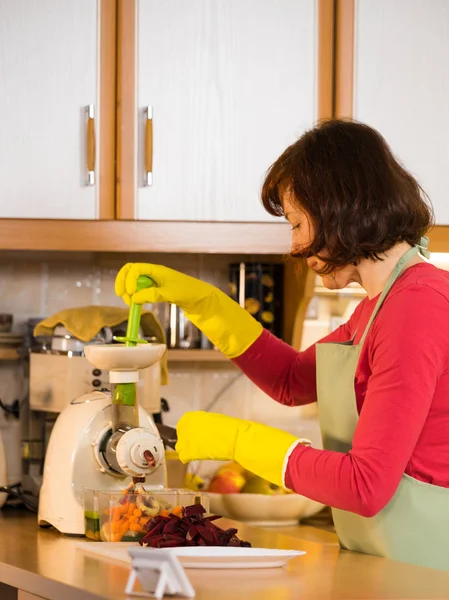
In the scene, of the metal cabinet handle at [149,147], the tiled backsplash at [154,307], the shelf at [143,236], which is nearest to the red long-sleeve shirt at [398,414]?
the shelf at [143,236]

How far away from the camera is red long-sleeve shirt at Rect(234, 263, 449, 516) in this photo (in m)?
1.31

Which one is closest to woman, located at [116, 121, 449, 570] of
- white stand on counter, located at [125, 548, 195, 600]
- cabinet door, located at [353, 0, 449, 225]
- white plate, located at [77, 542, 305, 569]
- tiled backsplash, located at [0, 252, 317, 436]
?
white plate, located at [77, 542, 305, 569]

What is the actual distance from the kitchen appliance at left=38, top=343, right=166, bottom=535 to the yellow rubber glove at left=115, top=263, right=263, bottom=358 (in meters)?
0.15

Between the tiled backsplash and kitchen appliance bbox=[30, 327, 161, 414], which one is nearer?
kitchen appliance bbox=[30, 327, 161, 414]

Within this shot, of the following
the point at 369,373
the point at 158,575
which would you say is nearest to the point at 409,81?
the point at 369,373

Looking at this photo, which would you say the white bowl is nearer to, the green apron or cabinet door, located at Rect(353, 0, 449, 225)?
the green apron

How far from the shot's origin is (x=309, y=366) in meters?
1.84

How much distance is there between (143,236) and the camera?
2.03m

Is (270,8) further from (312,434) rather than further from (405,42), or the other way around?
(312,434)

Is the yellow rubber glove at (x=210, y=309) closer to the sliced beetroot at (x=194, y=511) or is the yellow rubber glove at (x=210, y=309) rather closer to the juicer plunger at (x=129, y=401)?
the juicer plunger at (x=129, y=401)

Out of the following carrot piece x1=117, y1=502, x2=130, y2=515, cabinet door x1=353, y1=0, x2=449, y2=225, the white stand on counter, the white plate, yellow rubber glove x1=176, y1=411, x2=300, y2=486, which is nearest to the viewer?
the white stand on counter

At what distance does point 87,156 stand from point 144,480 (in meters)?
0.73

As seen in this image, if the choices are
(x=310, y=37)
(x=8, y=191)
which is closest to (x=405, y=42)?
(x=310, y=37)

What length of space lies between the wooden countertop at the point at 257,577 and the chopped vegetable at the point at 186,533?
0.07m
